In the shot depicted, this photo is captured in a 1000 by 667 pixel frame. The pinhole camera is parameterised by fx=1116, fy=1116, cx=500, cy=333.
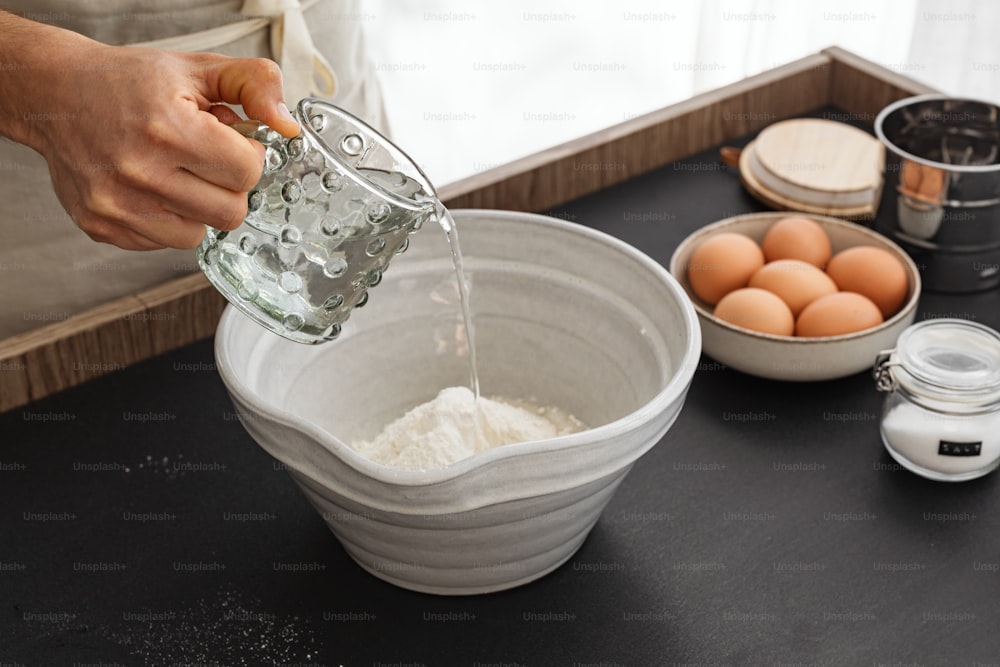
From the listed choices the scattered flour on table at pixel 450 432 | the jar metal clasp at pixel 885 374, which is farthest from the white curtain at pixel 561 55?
the scattered flour on table at pixel 450 432

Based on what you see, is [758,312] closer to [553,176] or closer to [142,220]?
[553,176]

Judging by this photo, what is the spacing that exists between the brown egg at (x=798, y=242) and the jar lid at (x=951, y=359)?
0.66 ft

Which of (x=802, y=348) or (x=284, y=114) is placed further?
(x=802, y=348)

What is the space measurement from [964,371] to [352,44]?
31.1 inches

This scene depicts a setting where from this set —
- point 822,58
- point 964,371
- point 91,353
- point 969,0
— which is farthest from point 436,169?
point 964,371

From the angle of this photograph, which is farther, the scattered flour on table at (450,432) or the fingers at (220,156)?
the scattered flour on table at (450,432)

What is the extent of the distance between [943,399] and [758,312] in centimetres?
21

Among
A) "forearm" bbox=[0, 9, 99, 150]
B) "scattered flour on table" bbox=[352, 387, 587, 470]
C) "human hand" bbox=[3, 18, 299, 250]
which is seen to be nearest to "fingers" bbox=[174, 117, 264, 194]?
"human hand" bbox=[3, 18, 299, 250]

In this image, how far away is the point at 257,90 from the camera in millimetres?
809

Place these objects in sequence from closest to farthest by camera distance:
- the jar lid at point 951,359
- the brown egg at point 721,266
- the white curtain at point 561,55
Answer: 1. the jar lid at point 951,359
2. the brown egg at point 721,266
3. the white curtain at point 561,55

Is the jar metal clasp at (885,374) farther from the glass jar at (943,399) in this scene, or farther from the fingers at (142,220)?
the fingers at (142,220)

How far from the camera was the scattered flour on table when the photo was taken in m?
→ 0.92

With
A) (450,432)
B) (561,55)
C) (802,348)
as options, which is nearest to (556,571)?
(450,432)

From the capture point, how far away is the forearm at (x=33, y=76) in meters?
0.87
